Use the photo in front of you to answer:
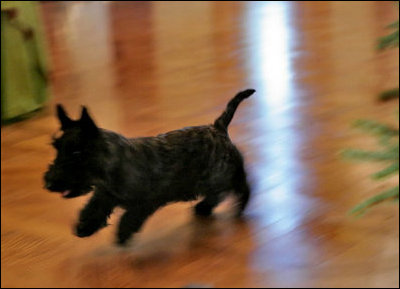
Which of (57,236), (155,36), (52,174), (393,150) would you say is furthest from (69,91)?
(393,150)

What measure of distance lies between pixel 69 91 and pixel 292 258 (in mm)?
1721

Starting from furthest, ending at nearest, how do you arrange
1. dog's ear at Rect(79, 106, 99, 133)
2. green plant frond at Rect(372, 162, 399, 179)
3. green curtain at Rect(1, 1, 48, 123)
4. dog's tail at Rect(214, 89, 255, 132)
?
green curtain at Rect(1, 1, 48, 123) < dog's tail at Rect(214, 89, 255, 132) < dog's ear at Rect(79, 106, 99, 133) < green plant frond at Rect(372, 162, 399, 179)

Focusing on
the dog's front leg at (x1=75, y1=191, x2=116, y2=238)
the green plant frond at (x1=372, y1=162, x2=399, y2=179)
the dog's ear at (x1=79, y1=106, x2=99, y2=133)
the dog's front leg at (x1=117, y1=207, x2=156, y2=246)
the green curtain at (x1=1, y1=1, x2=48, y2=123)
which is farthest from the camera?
the green curtain at (x1=1, y1=1, x2=48, y2=123)

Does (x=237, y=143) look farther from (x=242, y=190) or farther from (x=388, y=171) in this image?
(x=388, y=171)

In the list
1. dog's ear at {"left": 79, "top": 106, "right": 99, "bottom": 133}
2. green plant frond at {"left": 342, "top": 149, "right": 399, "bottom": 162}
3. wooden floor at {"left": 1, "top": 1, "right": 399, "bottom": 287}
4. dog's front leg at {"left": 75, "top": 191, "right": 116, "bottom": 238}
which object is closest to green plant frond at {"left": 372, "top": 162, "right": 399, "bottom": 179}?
green plant frond at {"left": 342, "top": 149, "right": 399, "bottom": 162}

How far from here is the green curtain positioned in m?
2.68

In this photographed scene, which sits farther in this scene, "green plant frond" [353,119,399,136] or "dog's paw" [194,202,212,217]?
"dog's paw" [194,202,212,217]

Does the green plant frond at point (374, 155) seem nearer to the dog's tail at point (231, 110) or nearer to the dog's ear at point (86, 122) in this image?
the dog's ear at point (86, 122)

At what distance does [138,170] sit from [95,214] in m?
0.11

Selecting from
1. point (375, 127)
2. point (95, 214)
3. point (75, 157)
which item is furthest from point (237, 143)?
point (375, 127)

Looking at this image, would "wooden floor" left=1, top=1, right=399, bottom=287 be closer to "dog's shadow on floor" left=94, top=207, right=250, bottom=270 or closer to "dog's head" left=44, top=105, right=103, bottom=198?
"dog's shadow on floor" left=94, top=207, right=250, bottom=270

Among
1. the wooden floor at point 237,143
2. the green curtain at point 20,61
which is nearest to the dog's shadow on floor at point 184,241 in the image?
the wooden floor at point 237,143

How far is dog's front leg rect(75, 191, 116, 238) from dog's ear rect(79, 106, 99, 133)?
204 millimetres

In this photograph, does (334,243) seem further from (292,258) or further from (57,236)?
(57,236)
